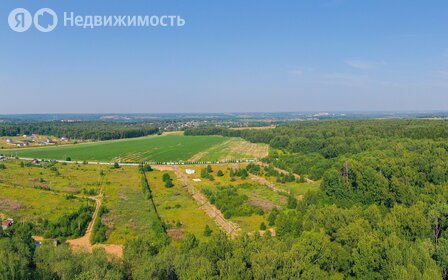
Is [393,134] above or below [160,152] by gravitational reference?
above

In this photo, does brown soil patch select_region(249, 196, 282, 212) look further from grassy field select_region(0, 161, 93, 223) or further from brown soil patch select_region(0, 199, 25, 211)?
brown soil patch select_region(0, 199, 25, 211)

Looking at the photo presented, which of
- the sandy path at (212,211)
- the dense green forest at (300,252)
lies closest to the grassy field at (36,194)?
the dense green forest at (300,252)

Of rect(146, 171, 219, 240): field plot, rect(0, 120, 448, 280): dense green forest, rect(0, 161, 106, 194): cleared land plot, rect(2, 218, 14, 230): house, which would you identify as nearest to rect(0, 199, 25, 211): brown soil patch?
rect(2, 218, 14, 230): house

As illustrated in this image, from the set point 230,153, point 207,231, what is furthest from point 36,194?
point 230,153

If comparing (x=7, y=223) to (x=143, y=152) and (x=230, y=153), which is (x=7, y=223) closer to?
(x=143, y=152)

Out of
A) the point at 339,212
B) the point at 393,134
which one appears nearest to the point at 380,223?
the point at 339,212

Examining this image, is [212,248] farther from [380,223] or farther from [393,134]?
A: [393,134]
